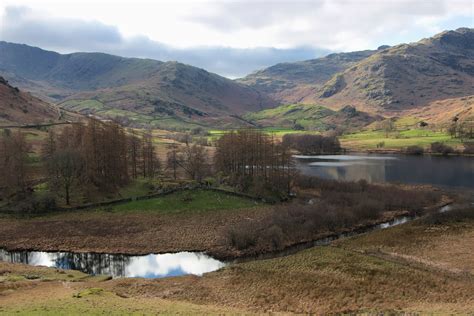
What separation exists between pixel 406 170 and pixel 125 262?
12713 centimetres

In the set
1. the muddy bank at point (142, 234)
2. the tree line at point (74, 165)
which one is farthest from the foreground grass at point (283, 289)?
the tree line at point (74, 165)

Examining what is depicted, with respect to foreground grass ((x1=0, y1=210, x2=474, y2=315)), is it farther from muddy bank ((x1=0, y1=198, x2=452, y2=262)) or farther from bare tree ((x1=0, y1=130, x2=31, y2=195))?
bare tree ((x1=0, y1=130, x2=31, y2=195))

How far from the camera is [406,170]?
507 ft

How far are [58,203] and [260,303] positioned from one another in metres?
61.8

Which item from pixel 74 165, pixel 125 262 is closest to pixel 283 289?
pixel 125 262

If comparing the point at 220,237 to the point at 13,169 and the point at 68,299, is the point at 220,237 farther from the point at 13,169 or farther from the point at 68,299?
the point at 13,169

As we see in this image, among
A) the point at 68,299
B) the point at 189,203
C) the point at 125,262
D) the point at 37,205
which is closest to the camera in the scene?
the point at 68,299

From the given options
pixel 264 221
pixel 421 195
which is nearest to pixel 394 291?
pixel 264 221

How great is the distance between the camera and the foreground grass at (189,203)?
86.6 m

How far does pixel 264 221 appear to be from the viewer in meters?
72.3

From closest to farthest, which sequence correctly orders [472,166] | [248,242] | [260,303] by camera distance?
[260,303] → [248,242] → [472,166]

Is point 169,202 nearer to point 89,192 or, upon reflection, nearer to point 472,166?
point 89,192

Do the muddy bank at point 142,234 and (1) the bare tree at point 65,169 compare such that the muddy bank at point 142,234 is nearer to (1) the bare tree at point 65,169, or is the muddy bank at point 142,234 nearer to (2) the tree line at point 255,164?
(1) the bare tree at point 65,169

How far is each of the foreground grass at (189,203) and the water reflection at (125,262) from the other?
2361 centimetres
